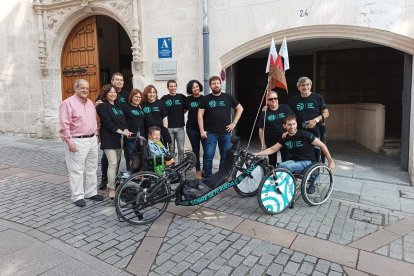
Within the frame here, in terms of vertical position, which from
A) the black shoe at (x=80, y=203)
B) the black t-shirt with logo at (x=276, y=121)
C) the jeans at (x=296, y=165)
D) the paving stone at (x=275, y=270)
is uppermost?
the black t-shirt with logo at (x=276, y=121)

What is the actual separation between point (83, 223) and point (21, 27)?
7917 mm

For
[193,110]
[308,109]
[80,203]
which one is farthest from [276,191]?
[80,203]

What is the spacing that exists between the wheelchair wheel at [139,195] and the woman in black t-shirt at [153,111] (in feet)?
3.77

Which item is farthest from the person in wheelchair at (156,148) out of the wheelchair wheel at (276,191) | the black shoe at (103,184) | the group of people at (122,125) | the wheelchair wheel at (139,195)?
the black shoe at (103,184)

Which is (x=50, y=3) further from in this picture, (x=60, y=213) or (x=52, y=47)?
(x=60, y=213)

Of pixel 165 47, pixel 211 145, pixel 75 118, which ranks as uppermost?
pixel 165 47

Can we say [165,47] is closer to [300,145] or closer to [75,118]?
[75,118]

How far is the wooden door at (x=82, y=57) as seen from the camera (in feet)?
28.5

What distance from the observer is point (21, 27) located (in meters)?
9.22

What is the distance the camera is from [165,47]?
7.18 metres

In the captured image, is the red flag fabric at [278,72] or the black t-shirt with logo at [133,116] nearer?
the black t-shirt with logo at [133,116]

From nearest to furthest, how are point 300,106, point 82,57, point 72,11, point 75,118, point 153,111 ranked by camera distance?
point 75,118 < point 300,106 < point 153,111 < point 72,11 < point 82,57

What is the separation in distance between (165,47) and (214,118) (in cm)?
311

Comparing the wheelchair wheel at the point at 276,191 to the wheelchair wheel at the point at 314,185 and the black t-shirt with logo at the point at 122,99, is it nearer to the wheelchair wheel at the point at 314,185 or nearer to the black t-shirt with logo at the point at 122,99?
→ the wheelchair wheel at the point at 314,185
